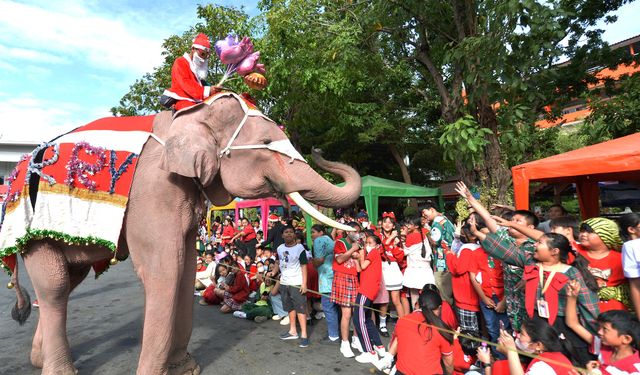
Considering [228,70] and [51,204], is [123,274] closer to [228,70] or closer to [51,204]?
[51,204]

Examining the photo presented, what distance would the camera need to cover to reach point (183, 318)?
12.2 ft

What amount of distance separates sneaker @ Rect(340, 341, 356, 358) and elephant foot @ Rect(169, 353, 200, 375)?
155 centimetres

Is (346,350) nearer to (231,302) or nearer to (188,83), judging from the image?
(231,302)

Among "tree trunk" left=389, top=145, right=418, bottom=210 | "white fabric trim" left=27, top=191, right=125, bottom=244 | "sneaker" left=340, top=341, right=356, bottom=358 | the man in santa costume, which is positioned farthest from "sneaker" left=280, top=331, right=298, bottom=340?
"tree trunk" left=389, top=145, right=418, bottom=210

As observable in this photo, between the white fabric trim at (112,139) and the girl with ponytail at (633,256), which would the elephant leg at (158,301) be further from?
the girl with ponytail at (633,256)

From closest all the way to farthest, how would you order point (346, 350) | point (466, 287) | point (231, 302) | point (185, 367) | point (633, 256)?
point (633, 256) → point (185, 367) → point (466, 287) → point (346, 350) → point (231, 302)

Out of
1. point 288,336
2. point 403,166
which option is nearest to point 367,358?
point 288,336

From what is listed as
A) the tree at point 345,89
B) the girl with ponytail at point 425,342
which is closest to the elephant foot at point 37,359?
the girl with ponytail at point 425,342

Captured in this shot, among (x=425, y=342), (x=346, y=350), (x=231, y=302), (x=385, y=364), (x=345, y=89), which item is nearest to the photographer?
(x=425, y=342)

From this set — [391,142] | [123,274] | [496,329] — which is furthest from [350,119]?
[496,329]

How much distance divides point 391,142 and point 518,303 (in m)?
16.7

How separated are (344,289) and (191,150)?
8.75ft

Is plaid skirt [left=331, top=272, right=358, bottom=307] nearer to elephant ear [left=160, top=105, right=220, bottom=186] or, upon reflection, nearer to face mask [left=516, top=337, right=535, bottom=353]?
face mask [left=516, top=337, right=535, bottom=353]

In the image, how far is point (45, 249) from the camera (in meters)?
3.47
